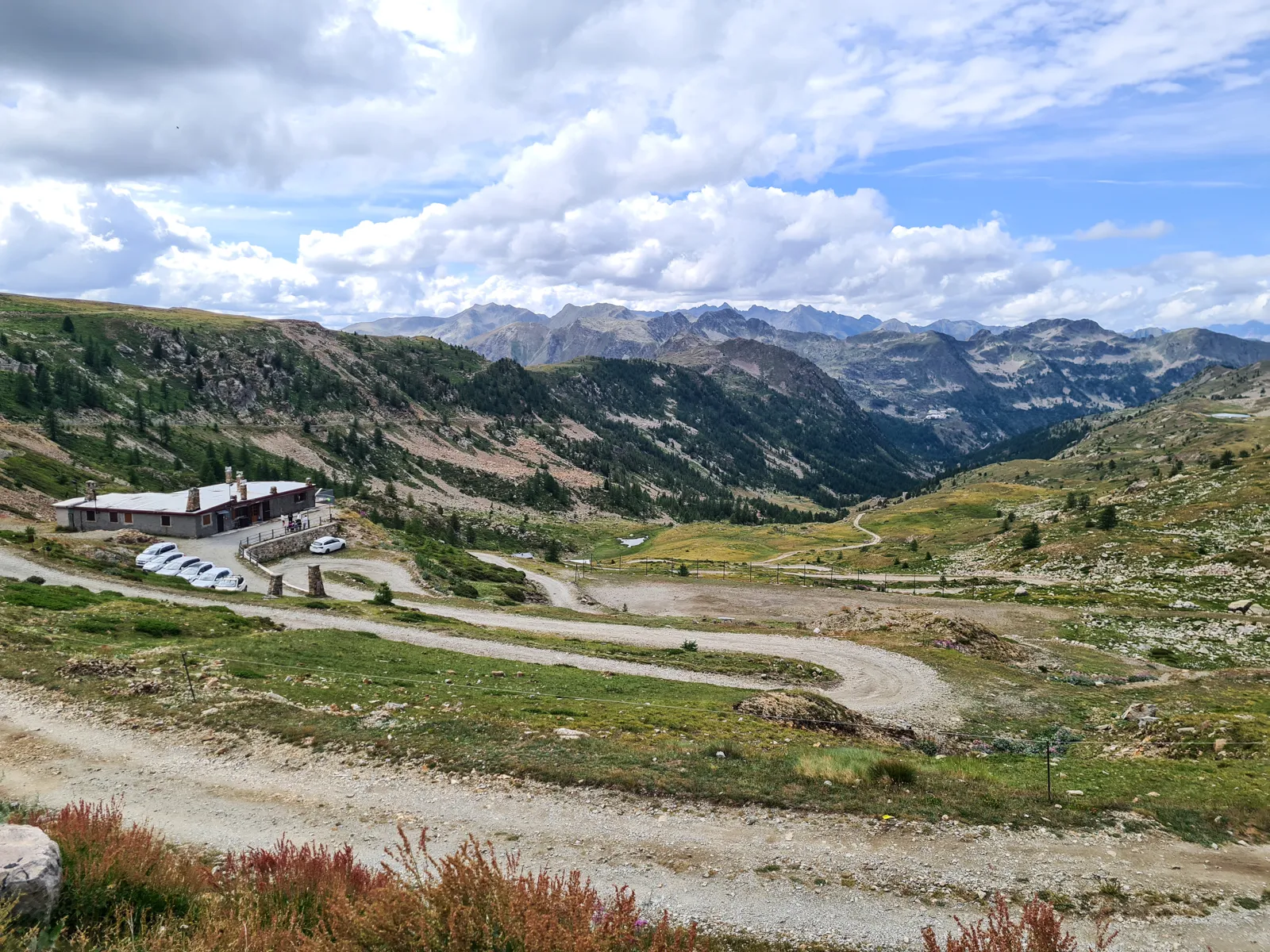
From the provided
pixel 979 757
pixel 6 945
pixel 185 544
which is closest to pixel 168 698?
pixel 6 945

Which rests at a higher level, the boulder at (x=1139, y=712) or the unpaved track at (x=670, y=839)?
the unpaved track at (x=670, y=839)

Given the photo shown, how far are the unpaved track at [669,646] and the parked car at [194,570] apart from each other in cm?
766

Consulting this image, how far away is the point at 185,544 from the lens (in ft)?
198

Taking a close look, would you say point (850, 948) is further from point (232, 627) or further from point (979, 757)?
point (232, 627)

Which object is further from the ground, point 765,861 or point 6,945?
point 6,945

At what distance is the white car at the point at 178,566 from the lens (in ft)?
166

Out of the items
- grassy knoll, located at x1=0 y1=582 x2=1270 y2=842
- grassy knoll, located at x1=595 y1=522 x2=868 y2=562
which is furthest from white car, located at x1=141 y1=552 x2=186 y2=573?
grassy knoll, located at x1=595 y1=522 x2=868 y2=562

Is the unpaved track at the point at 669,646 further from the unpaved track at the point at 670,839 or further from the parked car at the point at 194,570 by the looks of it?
the unpaved track at the point at 670,839

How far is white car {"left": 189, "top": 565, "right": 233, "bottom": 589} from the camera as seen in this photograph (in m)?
48.2

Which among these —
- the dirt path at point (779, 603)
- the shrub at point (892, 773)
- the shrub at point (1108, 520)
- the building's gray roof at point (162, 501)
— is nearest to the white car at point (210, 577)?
the building's gray roof at point (162, 501)

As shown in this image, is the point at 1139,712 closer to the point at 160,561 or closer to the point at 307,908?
the point at 307,908

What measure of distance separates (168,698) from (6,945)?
16.4 metres

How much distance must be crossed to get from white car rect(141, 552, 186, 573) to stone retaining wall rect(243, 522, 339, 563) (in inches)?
217

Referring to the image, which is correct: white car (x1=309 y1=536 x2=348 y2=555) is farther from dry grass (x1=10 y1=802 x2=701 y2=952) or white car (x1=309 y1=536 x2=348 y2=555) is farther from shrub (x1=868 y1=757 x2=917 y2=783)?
shrub (x1=868 y1=757 x2=917 y2=783)
